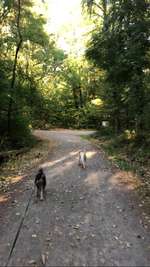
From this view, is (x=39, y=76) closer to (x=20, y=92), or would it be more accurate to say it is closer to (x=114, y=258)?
(x=20, y=92)

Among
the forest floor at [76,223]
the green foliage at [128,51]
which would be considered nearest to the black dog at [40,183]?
the forest floor at [76,223]

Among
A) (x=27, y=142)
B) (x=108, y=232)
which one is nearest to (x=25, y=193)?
(x=108, y=232)

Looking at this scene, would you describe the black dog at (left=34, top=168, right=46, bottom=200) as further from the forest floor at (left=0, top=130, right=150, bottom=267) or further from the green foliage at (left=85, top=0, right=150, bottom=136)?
the green foliage at (left=85, top=0, right=150, bottom=136)

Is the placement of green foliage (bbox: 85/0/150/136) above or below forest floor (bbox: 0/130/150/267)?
above

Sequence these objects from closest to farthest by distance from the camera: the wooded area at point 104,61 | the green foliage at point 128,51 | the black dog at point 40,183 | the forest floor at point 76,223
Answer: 1. the forest floor at point 76,223
2. the black dog at point 40,183
3. the green foliage at point 128,51
4. the wooded area at point 104,61

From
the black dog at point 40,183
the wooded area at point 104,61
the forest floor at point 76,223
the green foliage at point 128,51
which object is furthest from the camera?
the wooded area at point 104,61

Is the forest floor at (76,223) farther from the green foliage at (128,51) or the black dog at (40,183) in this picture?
the green foliage at (128,51)

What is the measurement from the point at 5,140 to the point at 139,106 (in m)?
7.15

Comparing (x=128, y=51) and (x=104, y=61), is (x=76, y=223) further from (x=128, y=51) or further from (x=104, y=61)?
(x=104, y=61)

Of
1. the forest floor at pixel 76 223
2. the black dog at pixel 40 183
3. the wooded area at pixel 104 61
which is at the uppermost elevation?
the wooded area at pixel 104 61

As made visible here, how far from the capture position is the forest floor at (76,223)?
4.87 meters

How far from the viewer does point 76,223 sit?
6094 millimetres

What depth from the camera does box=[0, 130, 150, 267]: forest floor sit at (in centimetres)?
487

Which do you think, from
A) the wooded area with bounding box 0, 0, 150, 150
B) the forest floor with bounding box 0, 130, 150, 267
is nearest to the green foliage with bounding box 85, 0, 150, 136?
the wooded area with bounding box 0, 0, 150, 150
